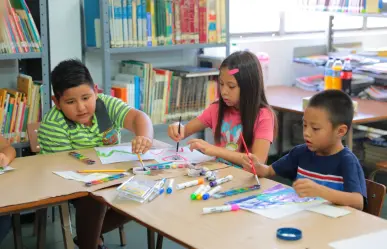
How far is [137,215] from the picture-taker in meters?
1.88

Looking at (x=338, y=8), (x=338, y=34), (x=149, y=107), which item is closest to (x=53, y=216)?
(x=149, y=107)

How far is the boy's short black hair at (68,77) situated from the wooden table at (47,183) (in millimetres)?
296

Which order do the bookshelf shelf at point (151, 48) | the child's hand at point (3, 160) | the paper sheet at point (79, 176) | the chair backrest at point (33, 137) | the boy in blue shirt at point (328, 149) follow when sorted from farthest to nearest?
the bookshelf shelf at point (151, 48)
the chair backrest at point (33, 137)
the child's hand at point (3, 160)
the paper sheet at point (79, 176)
the boy in blue shirt at point (328, 149)

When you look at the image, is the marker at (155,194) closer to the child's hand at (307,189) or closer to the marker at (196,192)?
the marker at (196,192)

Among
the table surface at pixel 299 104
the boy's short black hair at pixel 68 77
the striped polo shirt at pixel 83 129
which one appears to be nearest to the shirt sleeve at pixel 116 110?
the striped polo shirt at pixel 83 129

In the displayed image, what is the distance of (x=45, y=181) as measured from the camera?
A: 7.31 feet

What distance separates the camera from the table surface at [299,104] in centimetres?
372

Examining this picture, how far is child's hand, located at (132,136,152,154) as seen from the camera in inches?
99.8

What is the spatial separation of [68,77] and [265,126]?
2.99 feet

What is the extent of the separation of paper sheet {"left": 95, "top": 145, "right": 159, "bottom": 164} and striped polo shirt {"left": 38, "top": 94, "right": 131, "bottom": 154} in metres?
0.10

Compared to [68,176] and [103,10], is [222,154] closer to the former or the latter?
[68,176]

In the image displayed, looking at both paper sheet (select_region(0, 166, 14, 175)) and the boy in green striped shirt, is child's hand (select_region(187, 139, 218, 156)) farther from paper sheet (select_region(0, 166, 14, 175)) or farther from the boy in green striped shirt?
paper sheet (select_region(0, 166, 14, 175))

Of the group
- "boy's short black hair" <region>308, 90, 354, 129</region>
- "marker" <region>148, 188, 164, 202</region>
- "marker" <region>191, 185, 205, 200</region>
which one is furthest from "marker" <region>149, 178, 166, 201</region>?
"boy's short black hair" <region>308, 90, 354, 129</region>

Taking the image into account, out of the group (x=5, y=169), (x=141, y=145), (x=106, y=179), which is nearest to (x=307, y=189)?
(x=106, y=179)
